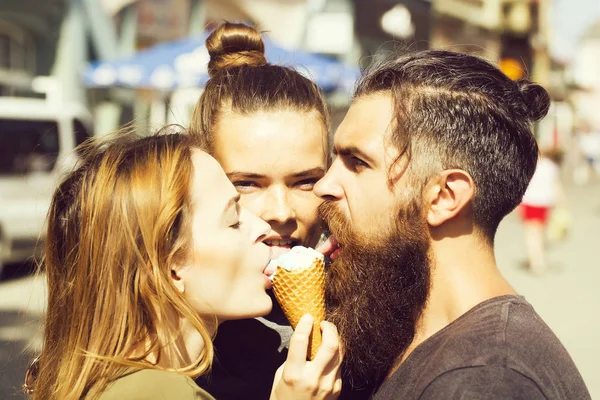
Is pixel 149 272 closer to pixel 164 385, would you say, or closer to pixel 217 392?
pixel 164 385

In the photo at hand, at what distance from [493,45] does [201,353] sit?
3151cm

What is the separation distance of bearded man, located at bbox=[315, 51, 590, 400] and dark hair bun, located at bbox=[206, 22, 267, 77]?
3.14 ft

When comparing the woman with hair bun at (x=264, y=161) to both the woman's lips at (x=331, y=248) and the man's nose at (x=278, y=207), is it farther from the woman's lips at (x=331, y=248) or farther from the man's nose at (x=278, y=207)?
the woman's lips at (x=331, y=248)

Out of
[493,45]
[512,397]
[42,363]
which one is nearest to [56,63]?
[42,363]

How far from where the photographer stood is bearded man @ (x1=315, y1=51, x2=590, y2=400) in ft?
7.23

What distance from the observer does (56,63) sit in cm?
1596

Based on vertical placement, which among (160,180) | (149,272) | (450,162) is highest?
(450,162)

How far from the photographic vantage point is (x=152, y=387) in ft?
6.51

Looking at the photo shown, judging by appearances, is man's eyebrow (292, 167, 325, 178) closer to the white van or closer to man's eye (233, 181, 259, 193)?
man's eye (233, 181, 259, 193)

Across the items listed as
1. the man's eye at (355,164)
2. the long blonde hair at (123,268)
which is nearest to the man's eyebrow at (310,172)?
the man's eye at (355,164)

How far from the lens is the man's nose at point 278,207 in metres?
2.73

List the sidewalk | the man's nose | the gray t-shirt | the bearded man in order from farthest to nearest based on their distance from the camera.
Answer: the sidewalk < the man's nose < the bearded man < the gray t-shirt

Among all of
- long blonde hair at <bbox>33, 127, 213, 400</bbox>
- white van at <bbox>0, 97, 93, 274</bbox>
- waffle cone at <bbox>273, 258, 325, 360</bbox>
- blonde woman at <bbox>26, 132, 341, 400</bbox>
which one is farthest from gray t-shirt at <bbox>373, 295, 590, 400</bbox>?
white van at <bbox>0, 97, 93, 274</bbox>

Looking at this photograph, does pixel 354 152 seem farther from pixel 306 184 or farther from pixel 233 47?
pixel 233 47
